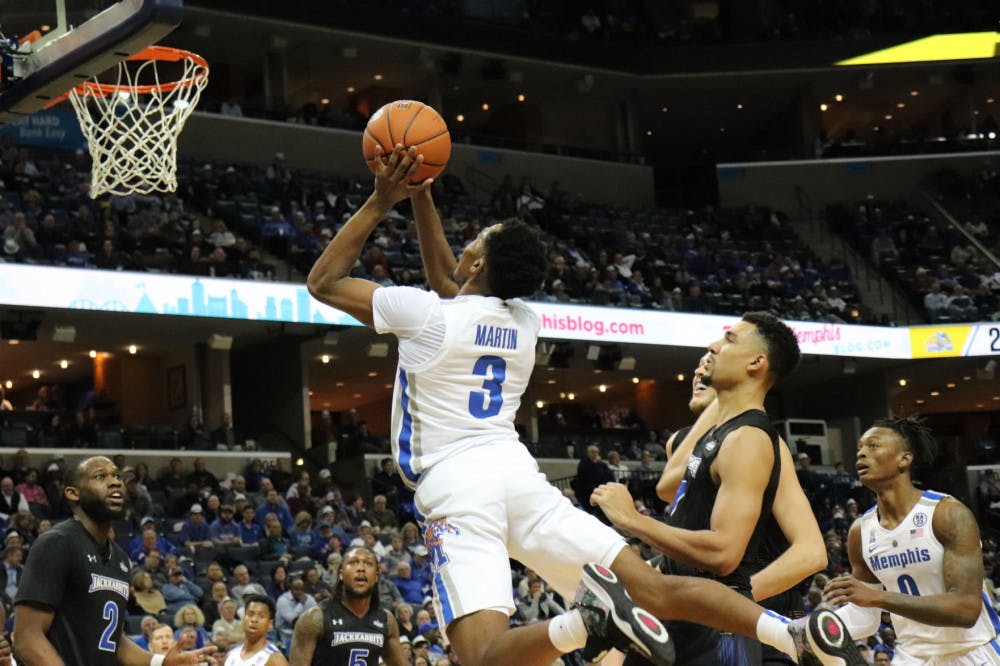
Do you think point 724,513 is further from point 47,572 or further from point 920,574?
point 47,572

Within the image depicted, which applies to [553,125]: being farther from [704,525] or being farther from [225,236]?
[704,525]

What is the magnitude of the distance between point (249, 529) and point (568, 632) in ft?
43.7

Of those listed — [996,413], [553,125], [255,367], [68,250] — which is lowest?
[996,413]

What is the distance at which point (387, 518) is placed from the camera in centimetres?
1997

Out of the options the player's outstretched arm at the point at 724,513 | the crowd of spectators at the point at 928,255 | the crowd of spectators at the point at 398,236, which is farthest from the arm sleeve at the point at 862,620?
the crowd of spectators at the point at 928,255

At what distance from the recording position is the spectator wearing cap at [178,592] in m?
14.7

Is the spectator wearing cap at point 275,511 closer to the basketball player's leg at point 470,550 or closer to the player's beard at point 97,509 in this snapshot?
the player's beard at point 97,509

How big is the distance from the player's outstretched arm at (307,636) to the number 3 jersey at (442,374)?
293 centimetres

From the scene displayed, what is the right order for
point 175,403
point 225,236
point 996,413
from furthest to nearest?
point 996,413 < point 175,403 < point 225,236

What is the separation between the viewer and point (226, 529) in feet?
57.3

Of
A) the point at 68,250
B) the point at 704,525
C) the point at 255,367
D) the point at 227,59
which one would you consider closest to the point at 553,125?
the point at 227,59

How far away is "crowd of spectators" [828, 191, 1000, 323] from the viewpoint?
2944 centimetres

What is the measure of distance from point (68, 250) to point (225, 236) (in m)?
3.00

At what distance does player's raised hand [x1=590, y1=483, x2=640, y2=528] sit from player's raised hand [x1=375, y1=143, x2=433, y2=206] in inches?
54.1
